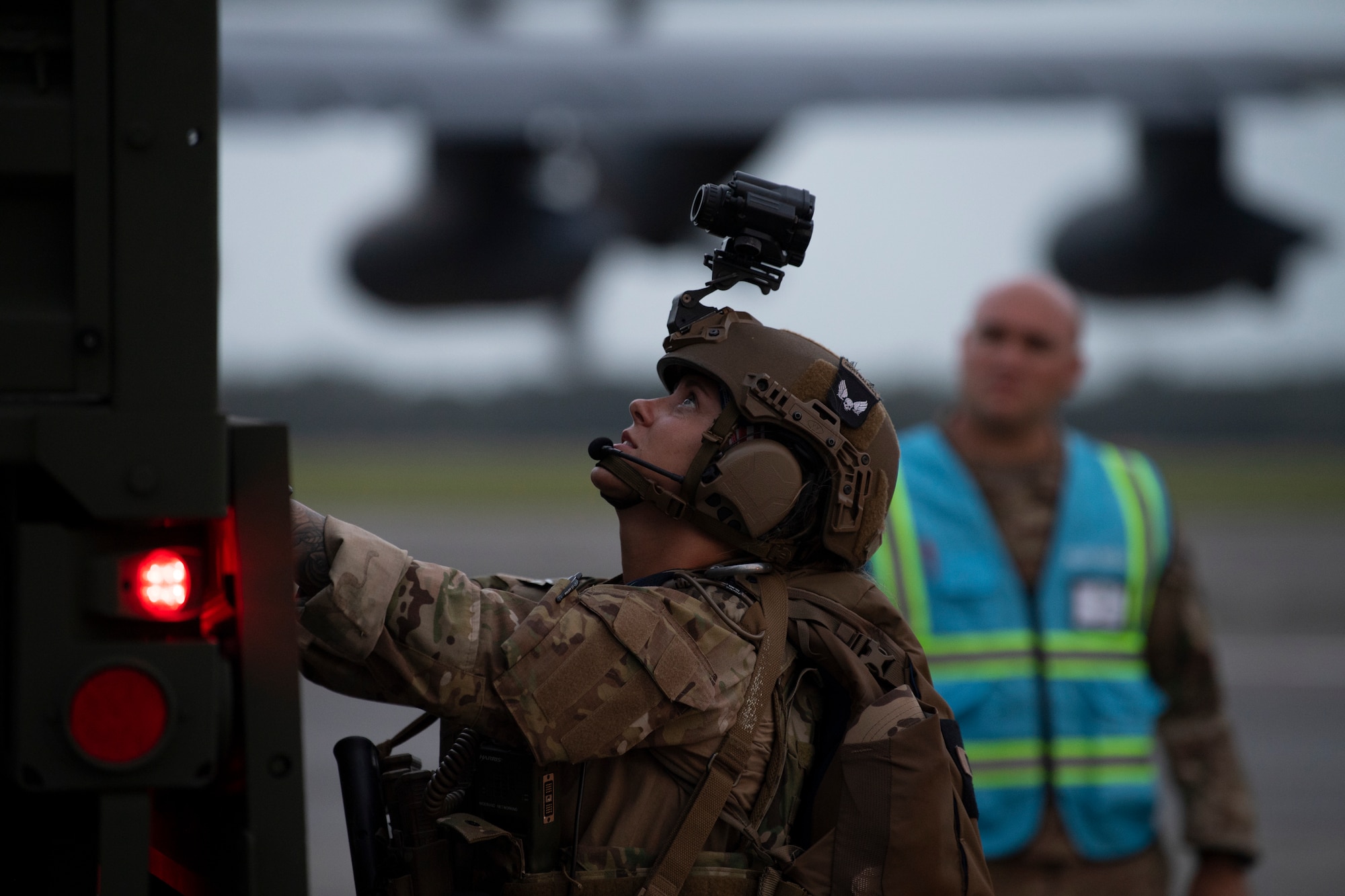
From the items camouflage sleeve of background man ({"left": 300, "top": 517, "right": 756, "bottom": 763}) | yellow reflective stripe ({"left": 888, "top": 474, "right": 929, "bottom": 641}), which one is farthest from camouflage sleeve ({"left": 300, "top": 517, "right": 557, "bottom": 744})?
yellow reflective stripe ({"left": 888, "top": 474, "right": 929, "bottom": 641})

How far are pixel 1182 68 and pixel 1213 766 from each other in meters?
7.65

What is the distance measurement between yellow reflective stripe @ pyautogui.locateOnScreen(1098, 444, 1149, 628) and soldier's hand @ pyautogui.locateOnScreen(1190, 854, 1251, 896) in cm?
64

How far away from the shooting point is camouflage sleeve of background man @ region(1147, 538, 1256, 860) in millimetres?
3410

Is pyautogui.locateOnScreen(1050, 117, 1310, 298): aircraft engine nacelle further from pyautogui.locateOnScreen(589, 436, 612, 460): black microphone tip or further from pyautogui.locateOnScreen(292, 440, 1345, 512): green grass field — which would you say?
pyautogui.locateOnScreen(292, 440, 1345, 512): green grass field

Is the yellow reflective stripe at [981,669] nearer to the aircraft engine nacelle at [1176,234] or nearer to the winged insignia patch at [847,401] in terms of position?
the winged insignia patch at [847,401]

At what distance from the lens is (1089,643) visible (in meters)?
3.42

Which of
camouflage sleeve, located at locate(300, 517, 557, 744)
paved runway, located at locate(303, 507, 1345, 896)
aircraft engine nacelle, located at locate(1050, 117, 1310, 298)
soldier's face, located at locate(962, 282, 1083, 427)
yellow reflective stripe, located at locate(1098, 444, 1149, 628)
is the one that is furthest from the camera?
aircraft engine nacelle, located at locate(1050, 117, 1310, 298)

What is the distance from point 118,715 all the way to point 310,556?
36 centimetres

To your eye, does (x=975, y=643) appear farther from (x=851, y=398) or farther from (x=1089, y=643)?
(x=851, y=398)

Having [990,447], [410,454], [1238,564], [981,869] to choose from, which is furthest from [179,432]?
[410,454]

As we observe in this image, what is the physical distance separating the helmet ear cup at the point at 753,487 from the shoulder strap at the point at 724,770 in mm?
124

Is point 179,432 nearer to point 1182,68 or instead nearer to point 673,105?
point 673,105

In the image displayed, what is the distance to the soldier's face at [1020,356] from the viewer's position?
375 cm

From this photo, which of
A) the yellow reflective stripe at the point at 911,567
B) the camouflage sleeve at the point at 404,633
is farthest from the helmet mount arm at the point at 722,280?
the yellow reflective stripe at the point at 911,567
